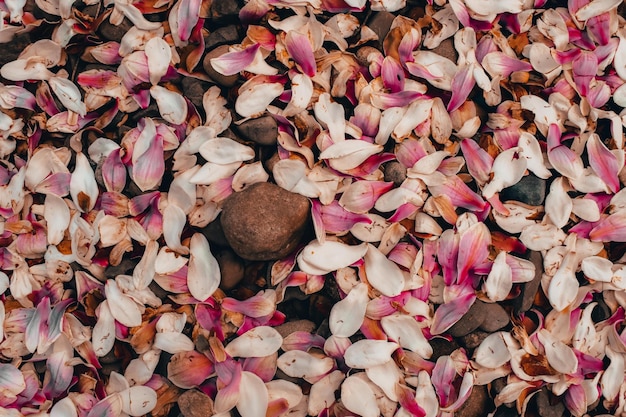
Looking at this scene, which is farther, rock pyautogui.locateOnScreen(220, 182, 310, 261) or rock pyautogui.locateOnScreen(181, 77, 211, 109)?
rock pyautogui.locateOnScreen(181, 77, 211, 109)

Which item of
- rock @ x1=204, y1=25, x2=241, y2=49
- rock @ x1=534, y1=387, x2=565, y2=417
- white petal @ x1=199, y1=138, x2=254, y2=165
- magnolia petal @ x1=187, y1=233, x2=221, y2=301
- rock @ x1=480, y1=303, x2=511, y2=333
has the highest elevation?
rock @ x1=204, y1=25, x2=241, y2=49

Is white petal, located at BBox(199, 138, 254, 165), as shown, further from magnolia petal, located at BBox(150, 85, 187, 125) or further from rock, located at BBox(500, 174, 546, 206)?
rock, located at BBox(500, 174, 546, 206)

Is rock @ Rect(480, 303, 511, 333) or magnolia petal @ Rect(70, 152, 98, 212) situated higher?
magnolia petal @ Rect(70, 152, 98, 212)

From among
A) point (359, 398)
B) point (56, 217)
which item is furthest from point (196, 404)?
point (56, 217)

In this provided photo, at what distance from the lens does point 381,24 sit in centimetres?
90

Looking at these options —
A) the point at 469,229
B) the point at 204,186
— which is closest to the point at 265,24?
the point at 204,186

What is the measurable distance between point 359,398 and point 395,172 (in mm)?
287

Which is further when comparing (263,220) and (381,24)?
(381,24)

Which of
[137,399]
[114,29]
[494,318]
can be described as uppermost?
[114,29]

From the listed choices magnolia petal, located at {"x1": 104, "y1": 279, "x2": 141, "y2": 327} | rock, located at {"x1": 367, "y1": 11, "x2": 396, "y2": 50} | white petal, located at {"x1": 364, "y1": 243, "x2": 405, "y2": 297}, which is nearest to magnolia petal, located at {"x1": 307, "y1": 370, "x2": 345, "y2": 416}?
white petal, located at {"x1": 364, "y1": 243, "x2": 405, "y2": 297}

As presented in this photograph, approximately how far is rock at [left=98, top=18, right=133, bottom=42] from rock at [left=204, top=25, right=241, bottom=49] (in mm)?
112

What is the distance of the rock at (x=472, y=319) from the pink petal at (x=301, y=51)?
37 cm

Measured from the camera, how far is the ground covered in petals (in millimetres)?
815

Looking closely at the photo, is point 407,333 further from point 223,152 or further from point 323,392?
point 223,152
